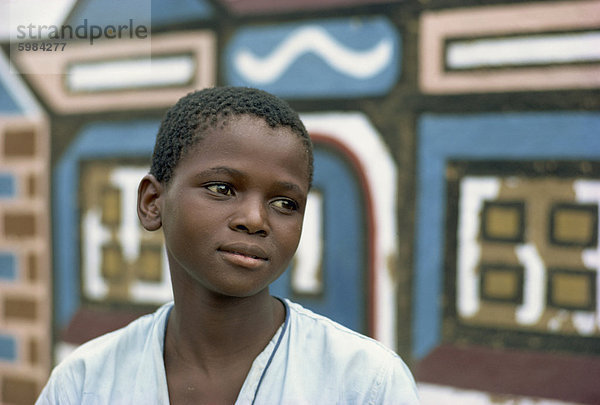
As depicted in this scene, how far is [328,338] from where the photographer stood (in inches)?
46.9

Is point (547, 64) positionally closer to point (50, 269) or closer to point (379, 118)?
point (379, 118)

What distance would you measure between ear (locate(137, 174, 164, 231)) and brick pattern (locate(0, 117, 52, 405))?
2140mm

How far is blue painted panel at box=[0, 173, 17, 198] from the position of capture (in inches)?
126

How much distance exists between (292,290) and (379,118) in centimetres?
92

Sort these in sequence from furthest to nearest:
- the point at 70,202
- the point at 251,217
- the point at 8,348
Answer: the point at 8,348
the point at 70,202
the point at 251,217

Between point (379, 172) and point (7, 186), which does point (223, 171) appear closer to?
point (379, 172)

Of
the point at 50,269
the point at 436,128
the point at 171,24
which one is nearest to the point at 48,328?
the point at 50,269

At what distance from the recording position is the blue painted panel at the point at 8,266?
3186mm

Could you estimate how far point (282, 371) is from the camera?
3.82 ft

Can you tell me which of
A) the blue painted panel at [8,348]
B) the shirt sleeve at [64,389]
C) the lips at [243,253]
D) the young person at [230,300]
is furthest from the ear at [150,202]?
the blue painted panel at [8,348]

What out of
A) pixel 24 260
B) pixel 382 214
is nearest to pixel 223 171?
pixel 382 214

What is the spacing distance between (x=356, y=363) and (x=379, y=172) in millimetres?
1418

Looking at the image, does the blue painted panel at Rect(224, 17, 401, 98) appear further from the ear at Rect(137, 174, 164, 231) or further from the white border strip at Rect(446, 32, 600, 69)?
the ear at Rect(137, 174, 164, 231)

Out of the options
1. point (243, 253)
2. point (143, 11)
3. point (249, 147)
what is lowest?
point (243, 253)
